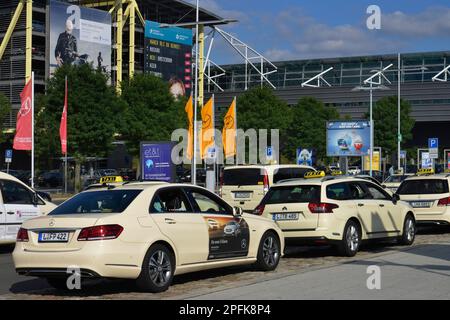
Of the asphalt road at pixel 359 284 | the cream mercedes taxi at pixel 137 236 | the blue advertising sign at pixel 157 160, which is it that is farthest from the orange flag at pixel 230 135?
the cream mercedes taxi at pixel 137 236

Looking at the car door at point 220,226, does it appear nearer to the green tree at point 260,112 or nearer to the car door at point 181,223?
the car door at point 181,223

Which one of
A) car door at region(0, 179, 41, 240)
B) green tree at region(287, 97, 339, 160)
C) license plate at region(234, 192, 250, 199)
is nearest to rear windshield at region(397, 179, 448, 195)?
license plate at region(234, 192, 250, 199)

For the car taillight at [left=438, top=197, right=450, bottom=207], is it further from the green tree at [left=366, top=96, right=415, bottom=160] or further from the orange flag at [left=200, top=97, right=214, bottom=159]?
the green tree at [left=366, top=96, right=415, bottom=160]

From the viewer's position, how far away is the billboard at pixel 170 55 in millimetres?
81312

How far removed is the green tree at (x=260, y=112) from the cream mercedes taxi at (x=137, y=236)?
169 ft

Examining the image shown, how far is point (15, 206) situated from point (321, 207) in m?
6.41

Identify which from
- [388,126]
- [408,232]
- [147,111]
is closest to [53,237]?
[408,232]

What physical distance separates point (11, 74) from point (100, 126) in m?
28.0

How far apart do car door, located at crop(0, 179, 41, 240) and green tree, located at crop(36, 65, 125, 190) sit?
33.9 meters

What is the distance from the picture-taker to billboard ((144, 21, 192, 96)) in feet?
267

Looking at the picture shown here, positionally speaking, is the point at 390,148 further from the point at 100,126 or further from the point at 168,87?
the point at 100,126

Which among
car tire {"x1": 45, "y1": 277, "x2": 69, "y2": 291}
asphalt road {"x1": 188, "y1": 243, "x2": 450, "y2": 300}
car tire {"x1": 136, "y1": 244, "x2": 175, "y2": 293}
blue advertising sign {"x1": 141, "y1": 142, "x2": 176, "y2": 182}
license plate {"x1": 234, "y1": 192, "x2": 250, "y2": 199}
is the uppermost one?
blue advertising sign {"x1": 141, "y1": 142, "x2": 176, "y2": 182}

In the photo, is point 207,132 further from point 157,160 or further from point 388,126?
point 388,126
